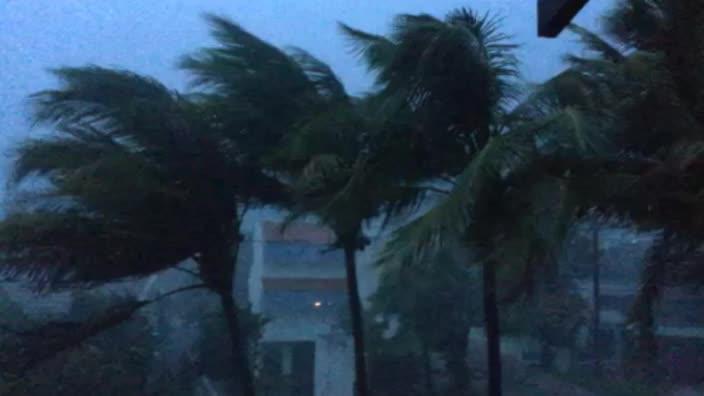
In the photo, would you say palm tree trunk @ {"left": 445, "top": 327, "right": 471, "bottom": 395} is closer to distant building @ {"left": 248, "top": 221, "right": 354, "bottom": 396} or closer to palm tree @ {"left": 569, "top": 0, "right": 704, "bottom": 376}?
distant building @ {"left": 248, "top": 221, "right": 354, "bottom": 396}

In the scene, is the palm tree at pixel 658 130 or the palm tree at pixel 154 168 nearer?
the palm tree at pixel 658 130

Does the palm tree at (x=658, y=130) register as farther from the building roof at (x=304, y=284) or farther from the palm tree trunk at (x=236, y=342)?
the building roof at (x=304, y=284)

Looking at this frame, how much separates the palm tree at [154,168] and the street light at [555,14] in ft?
16.5

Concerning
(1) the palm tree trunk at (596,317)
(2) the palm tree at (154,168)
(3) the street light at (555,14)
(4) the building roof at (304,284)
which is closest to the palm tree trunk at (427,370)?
(4) the building roof at (304,284)

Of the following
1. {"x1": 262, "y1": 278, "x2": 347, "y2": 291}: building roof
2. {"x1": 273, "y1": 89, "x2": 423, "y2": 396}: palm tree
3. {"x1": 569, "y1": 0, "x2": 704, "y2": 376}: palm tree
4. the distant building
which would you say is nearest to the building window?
the distant building

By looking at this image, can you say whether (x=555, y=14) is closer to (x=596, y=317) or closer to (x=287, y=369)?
(x=596, y=317)

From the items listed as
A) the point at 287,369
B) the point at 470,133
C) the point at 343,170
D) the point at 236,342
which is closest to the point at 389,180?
the point at 343,170

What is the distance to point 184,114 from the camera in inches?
421

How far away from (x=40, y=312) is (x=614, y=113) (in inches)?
297

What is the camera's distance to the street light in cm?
567

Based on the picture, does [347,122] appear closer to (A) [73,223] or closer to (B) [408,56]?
(B) [408,56]

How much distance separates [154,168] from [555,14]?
5807mm

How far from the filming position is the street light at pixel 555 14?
5.67m

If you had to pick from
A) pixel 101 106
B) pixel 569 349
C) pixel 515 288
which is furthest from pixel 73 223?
pixel 569 349
